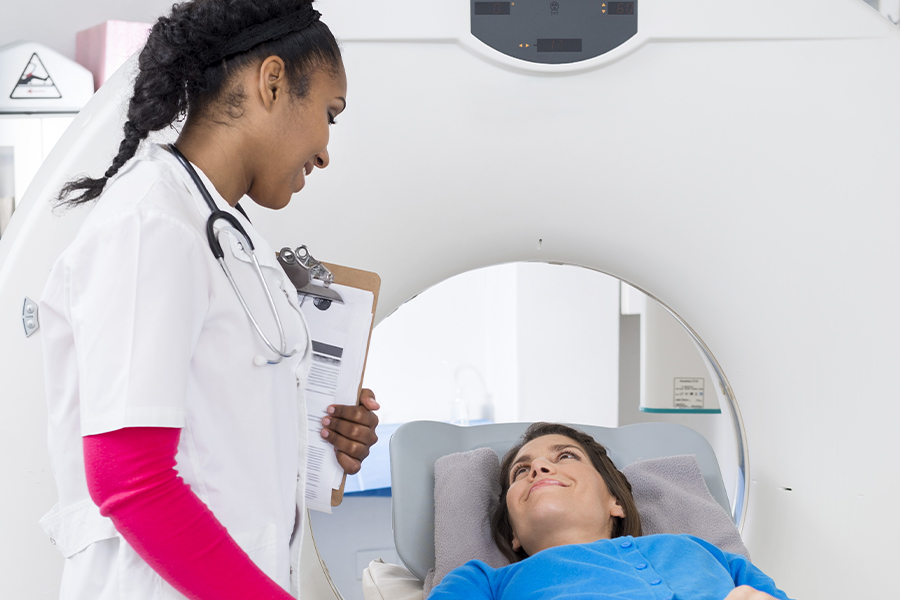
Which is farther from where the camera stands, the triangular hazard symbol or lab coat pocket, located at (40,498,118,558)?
the triangular hazard symbol

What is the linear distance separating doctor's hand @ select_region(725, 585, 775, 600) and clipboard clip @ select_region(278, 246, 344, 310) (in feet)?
2.35

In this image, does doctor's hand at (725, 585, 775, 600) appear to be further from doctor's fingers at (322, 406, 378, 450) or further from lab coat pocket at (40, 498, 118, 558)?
lab coat pocket at (40, 498, 118, 558)

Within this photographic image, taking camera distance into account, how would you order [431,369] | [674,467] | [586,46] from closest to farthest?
[586,46]
[674,467]
[431,369]

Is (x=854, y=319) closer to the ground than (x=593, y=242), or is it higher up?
closer to the ground

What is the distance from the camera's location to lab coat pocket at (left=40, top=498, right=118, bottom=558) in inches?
29.6

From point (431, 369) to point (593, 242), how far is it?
115 inches

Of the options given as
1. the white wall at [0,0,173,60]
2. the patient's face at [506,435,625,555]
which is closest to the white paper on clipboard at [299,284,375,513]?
the patient's face at [506,435,625,555]

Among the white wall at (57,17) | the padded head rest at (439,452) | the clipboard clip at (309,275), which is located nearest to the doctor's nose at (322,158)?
the clipboard clip at (309,275)

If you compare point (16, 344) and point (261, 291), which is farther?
point (16, 344)

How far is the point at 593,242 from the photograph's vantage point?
4.64 feet

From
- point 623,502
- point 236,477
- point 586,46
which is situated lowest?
point 623,502

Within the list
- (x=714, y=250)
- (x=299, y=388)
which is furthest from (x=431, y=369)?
(x=299, y=388)

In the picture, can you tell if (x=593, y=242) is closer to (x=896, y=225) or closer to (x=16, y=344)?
(x=896, y=225)

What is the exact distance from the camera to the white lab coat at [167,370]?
2.13ft
